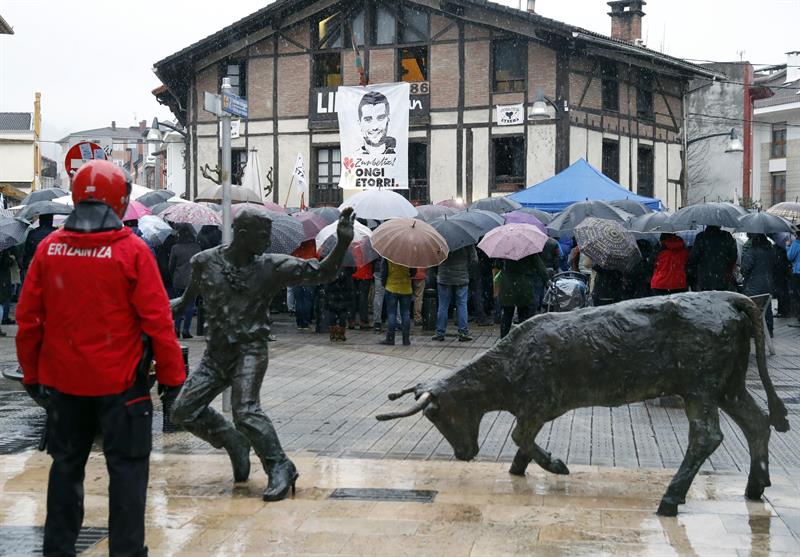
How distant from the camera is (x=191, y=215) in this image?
15.5 m

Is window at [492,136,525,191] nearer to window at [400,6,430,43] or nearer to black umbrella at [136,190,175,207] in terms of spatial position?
window at [400,6,430,43]

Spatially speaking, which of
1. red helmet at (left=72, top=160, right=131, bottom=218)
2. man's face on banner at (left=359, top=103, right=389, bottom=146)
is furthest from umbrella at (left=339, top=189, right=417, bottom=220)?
red helmet at (left=72, top=160, right=131, bottom=218)

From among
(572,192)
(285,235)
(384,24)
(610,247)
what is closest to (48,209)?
(285,235)

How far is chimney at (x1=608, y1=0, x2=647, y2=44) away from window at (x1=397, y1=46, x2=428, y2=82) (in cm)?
976

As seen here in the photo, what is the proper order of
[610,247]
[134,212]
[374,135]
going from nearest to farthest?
[610,247] < [134,212] < [374,135]

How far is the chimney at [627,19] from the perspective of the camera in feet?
116

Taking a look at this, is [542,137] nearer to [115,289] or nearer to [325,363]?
[325,363]

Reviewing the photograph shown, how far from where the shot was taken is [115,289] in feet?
14.8

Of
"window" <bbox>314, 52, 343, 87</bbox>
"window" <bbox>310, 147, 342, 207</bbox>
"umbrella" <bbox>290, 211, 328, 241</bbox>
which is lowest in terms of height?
"umbrella" <bbox>290, 211, 328, 241</bbox>

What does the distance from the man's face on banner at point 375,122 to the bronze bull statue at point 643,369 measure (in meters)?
21.5

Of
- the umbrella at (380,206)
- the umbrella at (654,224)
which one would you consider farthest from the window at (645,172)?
the umbrella at (654,224)

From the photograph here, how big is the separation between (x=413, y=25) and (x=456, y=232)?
1460cm

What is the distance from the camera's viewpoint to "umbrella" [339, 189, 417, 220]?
55.0 ft

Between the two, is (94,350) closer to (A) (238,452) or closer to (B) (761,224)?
(A) (238,452)
